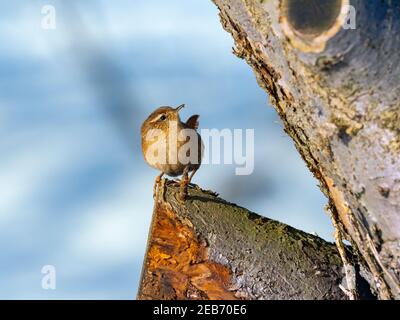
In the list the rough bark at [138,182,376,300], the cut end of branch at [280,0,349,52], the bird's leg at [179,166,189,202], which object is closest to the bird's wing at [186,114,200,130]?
the bird's leg at [179,166,189,202]

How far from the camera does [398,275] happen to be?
8.08ft

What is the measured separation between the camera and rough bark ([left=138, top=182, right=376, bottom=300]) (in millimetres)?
2793

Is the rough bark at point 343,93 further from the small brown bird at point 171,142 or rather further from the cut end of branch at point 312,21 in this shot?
the small brown bird at point 171,142

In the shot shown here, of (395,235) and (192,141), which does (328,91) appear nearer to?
(395,235)

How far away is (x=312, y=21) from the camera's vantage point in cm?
194

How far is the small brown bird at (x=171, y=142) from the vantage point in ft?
11.1

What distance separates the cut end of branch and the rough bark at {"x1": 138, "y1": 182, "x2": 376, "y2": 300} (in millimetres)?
1054

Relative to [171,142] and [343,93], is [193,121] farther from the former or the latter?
[343,93]

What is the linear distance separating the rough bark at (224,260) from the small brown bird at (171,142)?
1.32 ft

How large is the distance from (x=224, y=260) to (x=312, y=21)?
3.92ft

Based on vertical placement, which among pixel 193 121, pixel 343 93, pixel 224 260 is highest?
pixel 193 121

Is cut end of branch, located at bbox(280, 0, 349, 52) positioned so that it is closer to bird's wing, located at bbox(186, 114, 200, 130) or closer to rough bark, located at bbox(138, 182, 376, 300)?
rough bark, located at bbox(138, 182, 376, 300)

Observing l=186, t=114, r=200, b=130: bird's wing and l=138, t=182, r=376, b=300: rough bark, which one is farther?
l=186, t=114, r=200, b=130: bird's wing

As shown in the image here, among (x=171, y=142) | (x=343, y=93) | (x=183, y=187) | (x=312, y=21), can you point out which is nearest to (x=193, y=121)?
(x=171, y=142)
